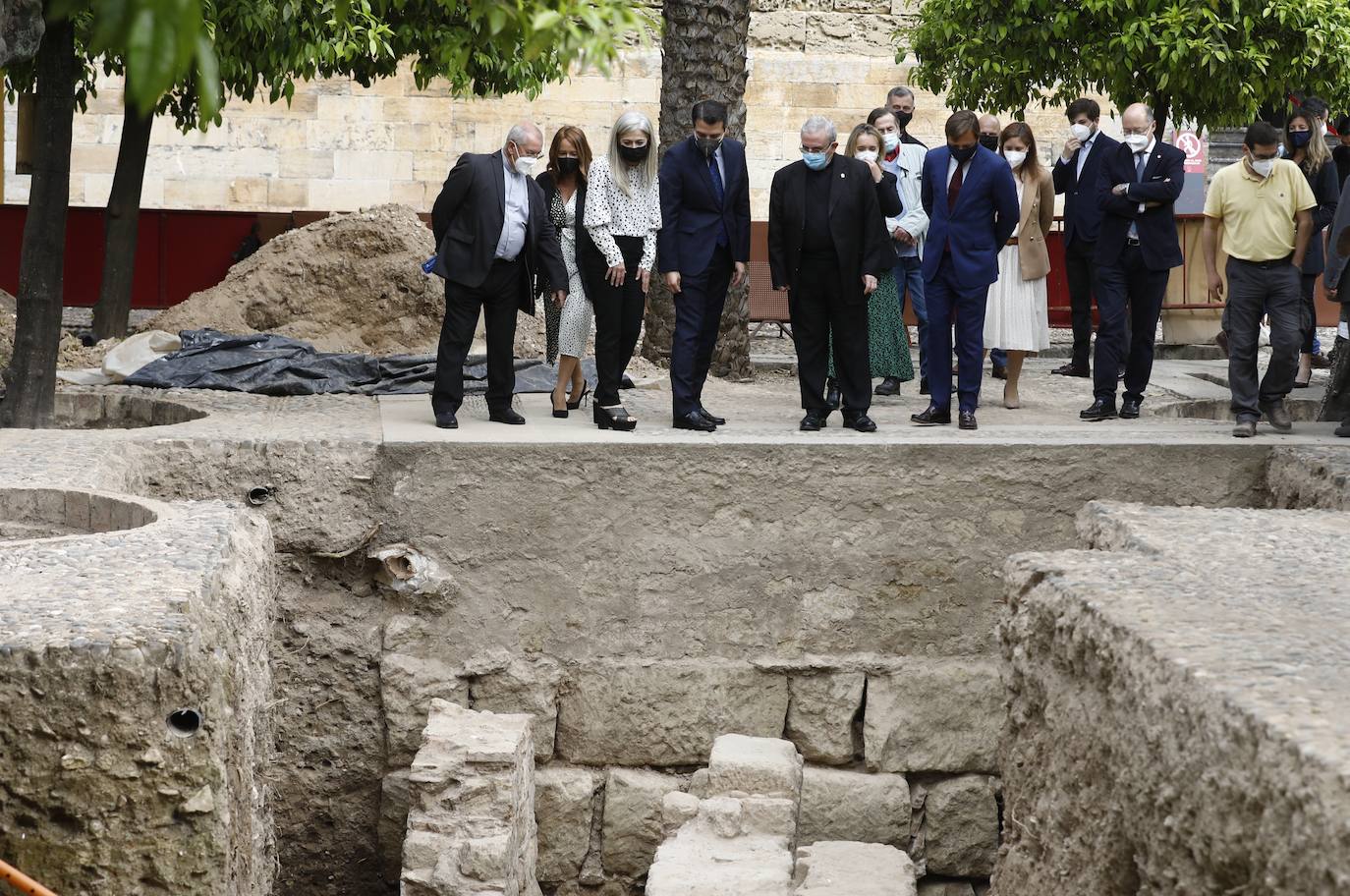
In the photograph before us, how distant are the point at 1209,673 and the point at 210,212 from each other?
48.0 feet

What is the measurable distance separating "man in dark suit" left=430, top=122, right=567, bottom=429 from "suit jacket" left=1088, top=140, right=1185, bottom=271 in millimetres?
3058

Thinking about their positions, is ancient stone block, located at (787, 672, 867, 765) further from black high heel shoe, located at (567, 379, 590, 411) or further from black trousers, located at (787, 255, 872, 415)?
black high heel shoe, located at (567, 379, 590, 411)

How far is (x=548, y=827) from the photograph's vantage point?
321 inches

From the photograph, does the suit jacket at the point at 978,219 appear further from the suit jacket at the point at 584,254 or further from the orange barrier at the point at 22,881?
the orange barrier at the point at 22,881

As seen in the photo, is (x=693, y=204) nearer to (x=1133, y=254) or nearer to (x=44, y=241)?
(x=1133, y=254)

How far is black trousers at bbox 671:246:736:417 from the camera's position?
8602 millimetres

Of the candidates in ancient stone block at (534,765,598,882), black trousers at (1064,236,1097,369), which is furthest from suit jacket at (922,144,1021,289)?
ancient stone block at (534,765,598,882)

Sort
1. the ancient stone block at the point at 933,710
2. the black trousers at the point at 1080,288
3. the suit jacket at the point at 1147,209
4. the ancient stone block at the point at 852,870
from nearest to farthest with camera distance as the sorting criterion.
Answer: the ancient stone block at the point at 852,870
the ancient stone block at the point at 933,710
the suit jacket at the point at 1147,209
the black trousers at the point at 1080,288

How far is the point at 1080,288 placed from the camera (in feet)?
37.0

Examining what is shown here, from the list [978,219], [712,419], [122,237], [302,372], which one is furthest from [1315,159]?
[122,237]

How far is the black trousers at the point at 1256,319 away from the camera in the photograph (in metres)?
8.44

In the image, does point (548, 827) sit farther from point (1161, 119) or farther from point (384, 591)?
point (1161, 119)

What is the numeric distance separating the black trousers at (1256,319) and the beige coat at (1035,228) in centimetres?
131

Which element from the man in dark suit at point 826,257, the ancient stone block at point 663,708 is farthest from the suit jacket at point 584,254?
the ancient stone block at point 663,708
